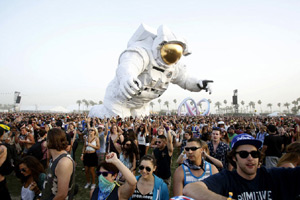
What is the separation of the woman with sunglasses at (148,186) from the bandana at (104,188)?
31 cm

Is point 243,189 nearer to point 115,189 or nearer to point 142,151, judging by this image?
point 115,189

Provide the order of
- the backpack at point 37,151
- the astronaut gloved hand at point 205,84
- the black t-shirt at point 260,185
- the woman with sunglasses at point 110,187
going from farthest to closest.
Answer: the astronaut gloved hand at point 205,84
the backpack at point 37,151
the woman with sunglasses at point 110,187
the black t-shirt at point 260,185

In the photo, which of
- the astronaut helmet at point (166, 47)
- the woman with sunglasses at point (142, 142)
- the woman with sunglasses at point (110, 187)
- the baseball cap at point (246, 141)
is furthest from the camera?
the astronaut helmet at point (166, 47)

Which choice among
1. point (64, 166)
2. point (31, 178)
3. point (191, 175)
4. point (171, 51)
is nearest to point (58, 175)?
point (64, 166)

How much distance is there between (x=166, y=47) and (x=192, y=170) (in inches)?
418

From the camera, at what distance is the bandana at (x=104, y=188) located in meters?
2.11

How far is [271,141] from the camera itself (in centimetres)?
Answer: 489

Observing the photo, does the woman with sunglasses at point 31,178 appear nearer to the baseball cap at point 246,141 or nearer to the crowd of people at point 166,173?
the crowd of people at point 166,173

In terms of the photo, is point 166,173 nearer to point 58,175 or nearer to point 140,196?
point 140,196

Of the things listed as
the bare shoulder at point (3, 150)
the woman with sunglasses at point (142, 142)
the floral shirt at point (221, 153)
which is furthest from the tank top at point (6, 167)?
the woman with sunglasses at point (142, 142)

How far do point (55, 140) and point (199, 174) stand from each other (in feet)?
5.42

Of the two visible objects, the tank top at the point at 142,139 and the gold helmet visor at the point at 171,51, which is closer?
the tank top at the point at 142,139

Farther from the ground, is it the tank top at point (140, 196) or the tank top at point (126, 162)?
the tank top at point (126, 162)

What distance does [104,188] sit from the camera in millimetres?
2139
